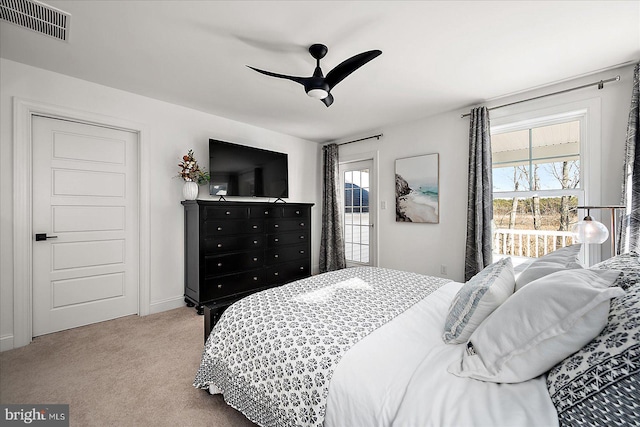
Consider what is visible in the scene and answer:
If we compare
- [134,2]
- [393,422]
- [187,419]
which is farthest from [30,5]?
[393,422]

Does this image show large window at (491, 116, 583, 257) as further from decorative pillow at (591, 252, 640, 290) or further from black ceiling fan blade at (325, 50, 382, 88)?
black ceiling fan blade at (325, 50, 382, 88)

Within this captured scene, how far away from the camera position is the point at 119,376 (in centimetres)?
197

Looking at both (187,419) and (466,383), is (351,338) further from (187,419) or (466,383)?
(187,419)

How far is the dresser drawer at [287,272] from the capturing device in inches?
151

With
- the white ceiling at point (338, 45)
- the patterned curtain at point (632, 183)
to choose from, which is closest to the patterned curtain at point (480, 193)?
the white ceiling at point (338, 45)

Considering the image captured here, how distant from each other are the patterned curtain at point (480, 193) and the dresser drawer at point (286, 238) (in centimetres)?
230

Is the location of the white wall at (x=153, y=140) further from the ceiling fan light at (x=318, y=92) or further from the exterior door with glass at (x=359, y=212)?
the ceiling fan light at (x=318, y=92)

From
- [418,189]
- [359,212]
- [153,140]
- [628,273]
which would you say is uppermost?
[153,140]

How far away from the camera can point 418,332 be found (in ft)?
4.36

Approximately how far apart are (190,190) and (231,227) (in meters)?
0.65

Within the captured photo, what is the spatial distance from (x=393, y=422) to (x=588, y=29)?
2906 mm

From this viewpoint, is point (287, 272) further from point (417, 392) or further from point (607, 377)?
point (607, 377)

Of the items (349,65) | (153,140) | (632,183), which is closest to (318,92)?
(349,65)

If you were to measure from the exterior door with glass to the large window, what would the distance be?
1746mm
